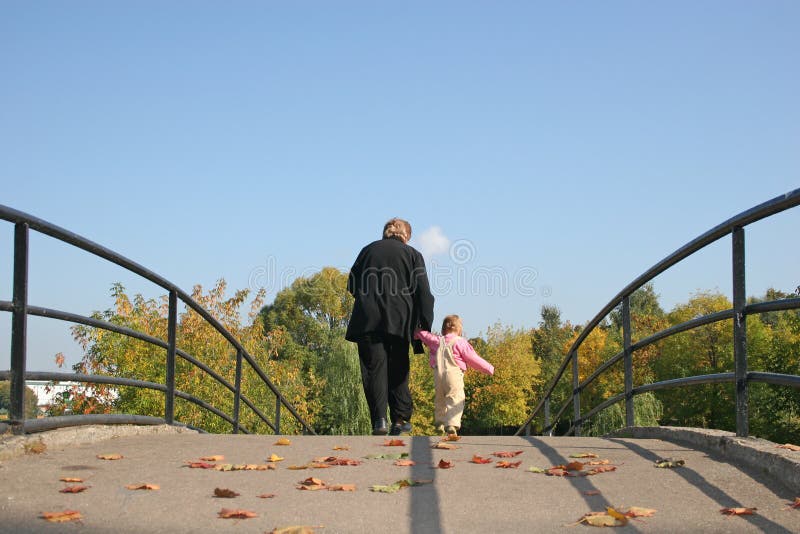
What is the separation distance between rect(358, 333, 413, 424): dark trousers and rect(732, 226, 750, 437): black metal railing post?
147 inches

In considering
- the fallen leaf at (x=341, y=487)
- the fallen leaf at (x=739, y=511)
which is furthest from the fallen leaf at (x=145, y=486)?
the fallen leaf at (x=739, y=511)

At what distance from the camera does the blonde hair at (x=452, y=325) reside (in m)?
9.23

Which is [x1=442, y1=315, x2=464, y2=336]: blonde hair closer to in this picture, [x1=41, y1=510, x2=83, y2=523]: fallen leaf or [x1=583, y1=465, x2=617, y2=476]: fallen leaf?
[x1=583, y1=465, x2=617, y2=476]: fallen leaf

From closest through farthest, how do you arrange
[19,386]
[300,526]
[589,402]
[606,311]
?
[300,526] → [19,386] → [606,311] → [589,402]

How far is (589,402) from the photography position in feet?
207

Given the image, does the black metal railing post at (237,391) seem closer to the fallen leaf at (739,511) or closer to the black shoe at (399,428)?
the black shoe at (399,428)

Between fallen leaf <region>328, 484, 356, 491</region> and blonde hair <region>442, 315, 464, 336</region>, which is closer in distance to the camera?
fallen leaf <region>328, 484, 356, 491</region>

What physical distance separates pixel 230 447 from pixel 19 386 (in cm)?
152

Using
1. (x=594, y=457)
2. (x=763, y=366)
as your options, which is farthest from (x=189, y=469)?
(x=763, y=366)

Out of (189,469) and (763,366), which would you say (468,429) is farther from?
(189,469)

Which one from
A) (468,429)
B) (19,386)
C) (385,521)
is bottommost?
(468,429)

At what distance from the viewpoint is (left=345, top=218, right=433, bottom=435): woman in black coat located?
7.83m

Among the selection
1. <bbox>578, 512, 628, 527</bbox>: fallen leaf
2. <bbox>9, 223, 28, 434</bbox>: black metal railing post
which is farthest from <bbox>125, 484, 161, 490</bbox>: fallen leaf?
<bbox>578, 512, 628, 527</bbox>: fallen leaf

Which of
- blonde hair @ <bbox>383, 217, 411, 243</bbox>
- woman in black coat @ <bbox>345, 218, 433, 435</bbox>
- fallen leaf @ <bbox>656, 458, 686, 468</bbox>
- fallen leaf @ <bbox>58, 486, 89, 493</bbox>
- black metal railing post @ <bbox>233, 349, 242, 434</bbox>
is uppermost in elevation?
blonde hair @ <bbox>383, 217, 411, 243</bbox>
